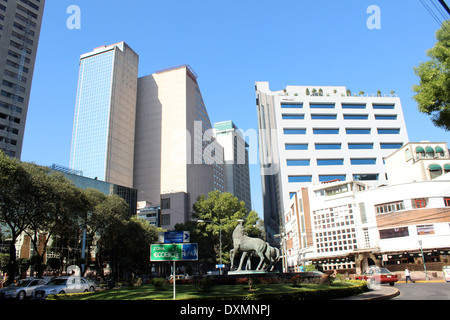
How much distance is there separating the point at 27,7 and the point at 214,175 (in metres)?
85.5

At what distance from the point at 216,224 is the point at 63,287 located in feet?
114

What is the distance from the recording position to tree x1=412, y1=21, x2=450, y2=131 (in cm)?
1501

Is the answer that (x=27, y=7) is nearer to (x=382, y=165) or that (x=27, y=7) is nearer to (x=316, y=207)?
(x=316, y=207)

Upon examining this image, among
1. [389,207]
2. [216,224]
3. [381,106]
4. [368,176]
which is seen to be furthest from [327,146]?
[216,224]

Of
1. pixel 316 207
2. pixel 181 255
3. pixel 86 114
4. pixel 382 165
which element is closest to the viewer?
pixel 181 255

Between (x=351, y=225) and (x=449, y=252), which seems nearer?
(x=449, y=252)

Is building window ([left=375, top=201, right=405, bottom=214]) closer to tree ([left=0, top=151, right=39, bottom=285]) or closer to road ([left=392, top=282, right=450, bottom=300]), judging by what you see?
road ([left=392, top=282, right=450, bottom=300])

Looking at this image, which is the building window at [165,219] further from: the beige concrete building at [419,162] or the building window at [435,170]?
the building window at [435,170]

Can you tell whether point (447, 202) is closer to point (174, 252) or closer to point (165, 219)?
point (174, 252)

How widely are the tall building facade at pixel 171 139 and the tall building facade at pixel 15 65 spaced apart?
47680mm

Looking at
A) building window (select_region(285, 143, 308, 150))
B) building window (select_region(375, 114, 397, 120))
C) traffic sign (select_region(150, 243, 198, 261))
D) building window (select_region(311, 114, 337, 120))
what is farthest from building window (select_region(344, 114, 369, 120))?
traffic sign (select_region(150, 243, 198, 261))

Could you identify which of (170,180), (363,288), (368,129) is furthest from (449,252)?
(170,180)

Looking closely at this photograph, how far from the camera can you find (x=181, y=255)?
15.4 m

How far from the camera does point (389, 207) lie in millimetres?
48031
